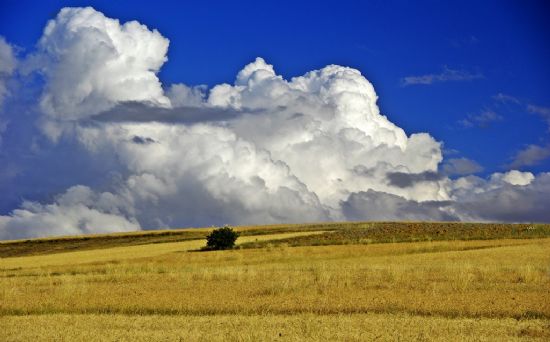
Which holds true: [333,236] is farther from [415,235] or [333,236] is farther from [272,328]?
[272,328]

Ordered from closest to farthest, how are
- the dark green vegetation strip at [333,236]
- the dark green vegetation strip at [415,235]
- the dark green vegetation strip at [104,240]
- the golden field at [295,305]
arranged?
the golden field at [295,305], the dark green vegetation strip at [415,235], the dark green vegetation strip at [333,236], the dark green vegetation strip at [104,240]

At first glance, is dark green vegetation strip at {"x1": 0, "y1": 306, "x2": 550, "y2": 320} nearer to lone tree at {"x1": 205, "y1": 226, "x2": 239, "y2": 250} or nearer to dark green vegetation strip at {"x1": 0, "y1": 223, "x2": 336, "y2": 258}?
lone tree at {"x1": 205, "y1": 226, "x2": 239, "y2": 250}

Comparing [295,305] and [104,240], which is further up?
[104,240]

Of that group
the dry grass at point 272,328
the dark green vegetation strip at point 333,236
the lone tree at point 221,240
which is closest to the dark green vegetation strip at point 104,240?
the dark green vegetation strip at point 333,236

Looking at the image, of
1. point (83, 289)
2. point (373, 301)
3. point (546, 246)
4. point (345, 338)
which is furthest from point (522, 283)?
point (546, 246)

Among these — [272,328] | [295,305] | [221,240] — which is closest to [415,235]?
[221,240]

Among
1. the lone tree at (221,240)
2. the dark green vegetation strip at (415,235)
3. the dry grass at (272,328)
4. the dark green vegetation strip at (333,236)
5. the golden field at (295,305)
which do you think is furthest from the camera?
the dark green vegetation strip at (333,236)

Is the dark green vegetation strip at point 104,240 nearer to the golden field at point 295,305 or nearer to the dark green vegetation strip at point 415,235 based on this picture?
the dark green vegetation strip at point 415,235

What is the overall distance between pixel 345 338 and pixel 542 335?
5.48 m

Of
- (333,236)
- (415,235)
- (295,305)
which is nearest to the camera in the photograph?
(295,305)

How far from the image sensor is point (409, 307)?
76.3ft

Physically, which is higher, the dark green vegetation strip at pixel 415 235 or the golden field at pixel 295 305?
the dark green vegetation strip at pixel 415 235

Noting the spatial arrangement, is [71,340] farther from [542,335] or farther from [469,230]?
[469,230]

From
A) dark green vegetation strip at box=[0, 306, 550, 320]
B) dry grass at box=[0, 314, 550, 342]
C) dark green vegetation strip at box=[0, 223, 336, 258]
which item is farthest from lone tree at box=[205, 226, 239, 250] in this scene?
dry grass at box=[0, 314, 550, 342]
